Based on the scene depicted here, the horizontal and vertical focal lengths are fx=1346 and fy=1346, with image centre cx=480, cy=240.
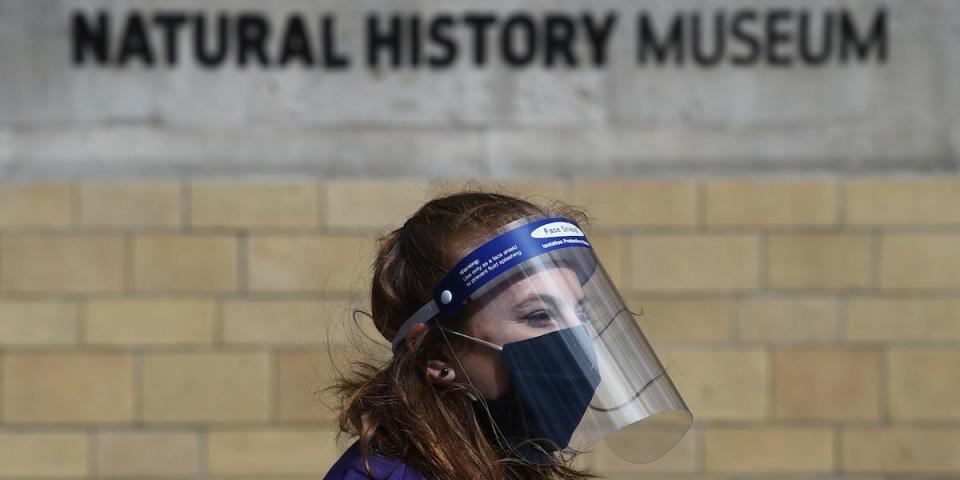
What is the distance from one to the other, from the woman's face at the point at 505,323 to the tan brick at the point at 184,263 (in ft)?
9.36

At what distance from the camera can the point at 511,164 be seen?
185 inches

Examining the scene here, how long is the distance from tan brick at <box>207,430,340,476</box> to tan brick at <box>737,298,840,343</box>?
1.52 m

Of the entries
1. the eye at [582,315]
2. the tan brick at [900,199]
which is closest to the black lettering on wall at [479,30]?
the tan brick at [900,199]

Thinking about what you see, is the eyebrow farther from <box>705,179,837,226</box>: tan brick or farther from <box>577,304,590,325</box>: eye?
<box>705,179,837,226</box>: tan brick

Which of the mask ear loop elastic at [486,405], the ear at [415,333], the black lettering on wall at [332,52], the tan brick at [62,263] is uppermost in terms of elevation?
the black lettering on wall at [332,52]

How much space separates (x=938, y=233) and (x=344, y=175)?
209 centimetres

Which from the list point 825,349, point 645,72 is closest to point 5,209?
point 645,72

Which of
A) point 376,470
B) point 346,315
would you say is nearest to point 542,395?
point 376,470

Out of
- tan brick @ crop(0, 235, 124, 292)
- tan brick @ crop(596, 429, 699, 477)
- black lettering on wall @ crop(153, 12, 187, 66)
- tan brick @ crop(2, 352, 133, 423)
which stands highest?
black lettering on wall @ crop(153, 12, 187, 66)

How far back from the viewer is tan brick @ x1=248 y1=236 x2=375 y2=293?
15.4ft

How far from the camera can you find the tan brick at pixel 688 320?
470 cm

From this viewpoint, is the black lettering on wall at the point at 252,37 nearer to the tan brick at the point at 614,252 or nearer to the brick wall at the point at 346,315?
the brick wall at the point at 346,315

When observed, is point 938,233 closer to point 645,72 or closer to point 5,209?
point 645,72

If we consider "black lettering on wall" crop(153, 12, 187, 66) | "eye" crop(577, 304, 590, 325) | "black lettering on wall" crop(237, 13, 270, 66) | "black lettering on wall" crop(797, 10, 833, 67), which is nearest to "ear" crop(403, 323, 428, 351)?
"eye" crop(577, 304, 590, 325)
